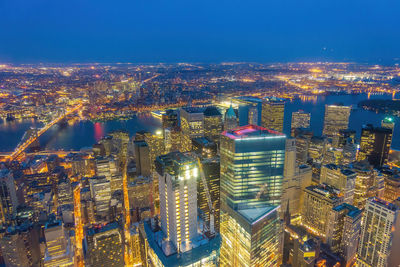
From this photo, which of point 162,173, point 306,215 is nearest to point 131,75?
point 306,215

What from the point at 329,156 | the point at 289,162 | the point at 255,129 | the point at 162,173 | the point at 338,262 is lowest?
the point at 338,262

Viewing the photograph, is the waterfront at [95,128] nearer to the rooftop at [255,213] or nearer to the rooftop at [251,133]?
the rooftop at [255,213]

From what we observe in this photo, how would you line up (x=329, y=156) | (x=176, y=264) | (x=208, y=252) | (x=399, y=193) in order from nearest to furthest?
(x=176, y=264) → (x=208, y=252) → (x=399, y=193) → (x=329, y=156)

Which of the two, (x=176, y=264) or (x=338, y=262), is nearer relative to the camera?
(x=176, y=264)

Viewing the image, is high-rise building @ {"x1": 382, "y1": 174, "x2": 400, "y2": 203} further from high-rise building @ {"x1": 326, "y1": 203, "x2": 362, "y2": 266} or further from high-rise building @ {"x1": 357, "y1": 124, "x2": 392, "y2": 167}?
high-rise building @ {"x1": 326, "y1": 203, "x2": 362, "y2": 266}

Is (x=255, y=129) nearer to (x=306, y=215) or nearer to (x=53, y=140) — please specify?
(x=306, y=215)

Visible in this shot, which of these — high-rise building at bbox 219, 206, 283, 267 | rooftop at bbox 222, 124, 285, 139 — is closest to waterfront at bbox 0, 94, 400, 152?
high-rise building at bbox 219, 206, 283, 267
